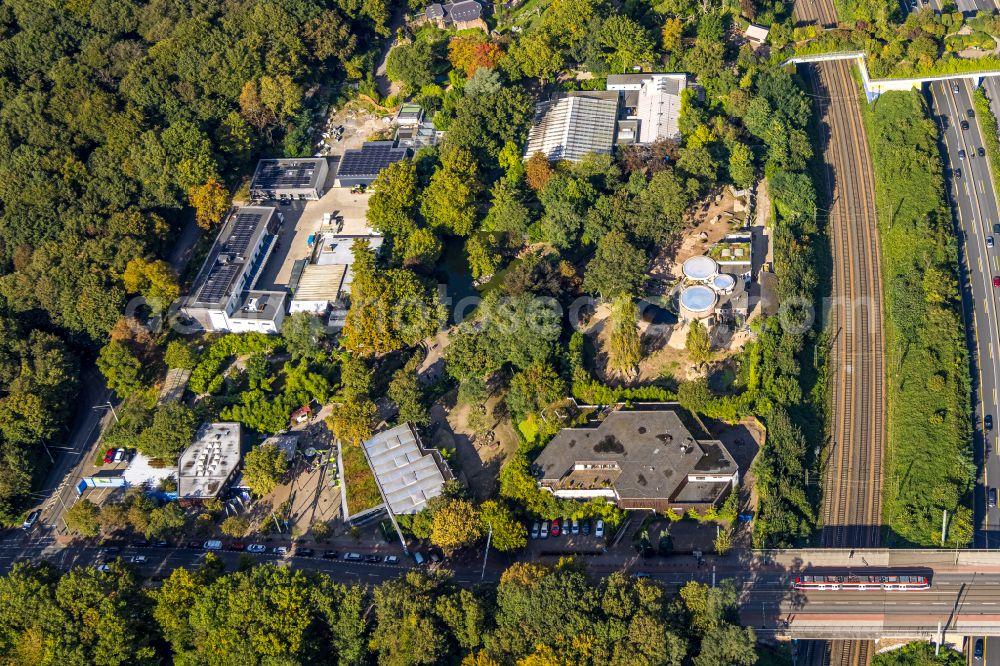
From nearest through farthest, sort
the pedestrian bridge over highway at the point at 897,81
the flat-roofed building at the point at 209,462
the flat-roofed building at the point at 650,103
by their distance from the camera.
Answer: the flat-roofed building at the point at 209,462 → the flat-roofed building at the point at 650,103 → the pedestrian bridge over highway at the point at 897,81

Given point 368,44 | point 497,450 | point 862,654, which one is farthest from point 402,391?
point 368,44

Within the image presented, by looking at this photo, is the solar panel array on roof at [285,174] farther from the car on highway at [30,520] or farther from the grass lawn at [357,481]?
the car on highway at [30,520]

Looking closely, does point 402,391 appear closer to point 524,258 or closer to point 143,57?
point 524,258

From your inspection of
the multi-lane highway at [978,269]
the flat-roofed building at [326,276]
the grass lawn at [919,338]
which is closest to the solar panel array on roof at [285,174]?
the flat-roofed building at [326,276]

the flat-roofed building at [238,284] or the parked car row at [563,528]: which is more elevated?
the flat-roofed building at [238,284]

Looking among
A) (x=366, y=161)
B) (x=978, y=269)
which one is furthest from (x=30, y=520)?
(x=978, y=269)

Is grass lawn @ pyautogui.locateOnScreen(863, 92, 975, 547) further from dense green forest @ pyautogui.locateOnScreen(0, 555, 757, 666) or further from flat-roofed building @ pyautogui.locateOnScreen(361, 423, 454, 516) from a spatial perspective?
flat-roofed building @ pyautogui.locateOnScreen(361, 423, 454, 516)
